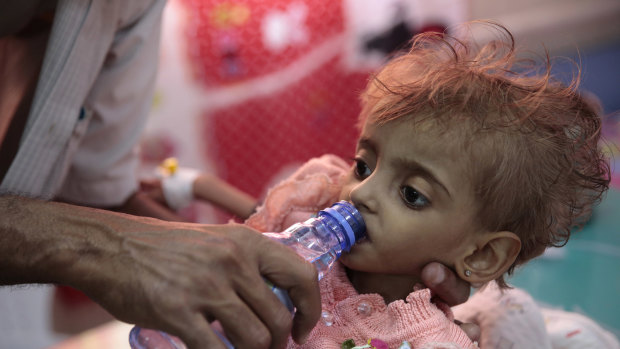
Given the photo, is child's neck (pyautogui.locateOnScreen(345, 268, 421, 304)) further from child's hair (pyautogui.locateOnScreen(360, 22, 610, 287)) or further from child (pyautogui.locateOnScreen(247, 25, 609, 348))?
child's hair (pyautogui.locateOnScreen(360, 22, 610, 287))

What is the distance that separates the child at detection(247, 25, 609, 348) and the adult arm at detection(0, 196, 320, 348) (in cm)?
21

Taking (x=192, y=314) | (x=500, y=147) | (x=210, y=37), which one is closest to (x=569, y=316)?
(x=500, y=147)

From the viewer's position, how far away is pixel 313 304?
0.64 metres

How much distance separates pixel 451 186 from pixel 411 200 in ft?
0.21

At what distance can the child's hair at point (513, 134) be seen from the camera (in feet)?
2.71

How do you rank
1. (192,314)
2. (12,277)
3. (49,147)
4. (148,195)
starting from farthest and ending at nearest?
(148,195), (49,147), (12,277), (192,314)

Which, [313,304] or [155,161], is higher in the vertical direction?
[313,304]

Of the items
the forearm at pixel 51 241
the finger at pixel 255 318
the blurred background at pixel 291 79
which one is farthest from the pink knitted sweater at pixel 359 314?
the blurred background at pixel 291 79

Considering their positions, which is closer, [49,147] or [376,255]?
[376,255]

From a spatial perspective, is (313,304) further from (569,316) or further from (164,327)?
(569,316)

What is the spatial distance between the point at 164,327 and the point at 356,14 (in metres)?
2.11

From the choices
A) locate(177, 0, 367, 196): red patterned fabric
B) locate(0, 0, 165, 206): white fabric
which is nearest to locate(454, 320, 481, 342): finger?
locate(0, 0, 165, 206): white fabric

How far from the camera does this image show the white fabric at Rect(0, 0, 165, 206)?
1.17 metres

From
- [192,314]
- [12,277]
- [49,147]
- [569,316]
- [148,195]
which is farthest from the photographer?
[148,195]
